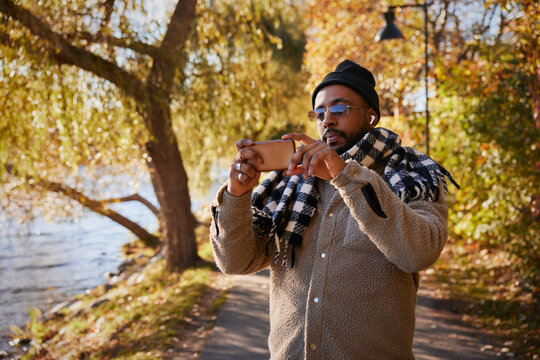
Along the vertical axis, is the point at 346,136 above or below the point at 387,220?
above

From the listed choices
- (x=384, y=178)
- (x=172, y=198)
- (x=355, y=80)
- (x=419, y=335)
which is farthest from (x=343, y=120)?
(x=172, y=198)

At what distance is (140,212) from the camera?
2736cm

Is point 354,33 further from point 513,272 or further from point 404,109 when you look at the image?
point 513,272

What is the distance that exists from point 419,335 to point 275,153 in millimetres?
4200

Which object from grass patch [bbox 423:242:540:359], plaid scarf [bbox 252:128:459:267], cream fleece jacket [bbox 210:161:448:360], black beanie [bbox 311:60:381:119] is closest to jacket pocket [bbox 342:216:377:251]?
cream fleece jacket [bbox 210:161:448:360]

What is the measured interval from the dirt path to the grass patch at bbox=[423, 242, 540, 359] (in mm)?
212

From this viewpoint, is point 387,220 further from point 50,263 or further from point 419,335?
point 50,263

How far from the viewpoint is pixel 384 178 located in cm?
199

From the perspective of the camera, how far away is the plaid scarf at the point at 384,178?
1845 millimetres

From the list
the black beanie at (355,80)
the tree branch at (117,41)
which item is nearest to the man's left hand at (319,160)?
the black beanie at (355,80)

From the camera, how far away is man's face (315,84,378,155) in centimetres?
205

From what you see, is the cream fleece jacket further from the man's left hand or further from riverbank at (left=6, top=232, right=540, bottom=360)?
riverbank at (left=6, top=232, right=540, bottom=360)

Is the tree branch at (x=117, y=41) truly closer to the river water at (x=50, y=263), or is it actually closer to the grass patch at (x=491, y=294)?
the grass patch at (x=491, y=294)

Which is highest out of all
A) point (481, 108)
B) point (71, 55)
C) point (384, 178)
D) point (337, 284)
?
point (71, 55)
